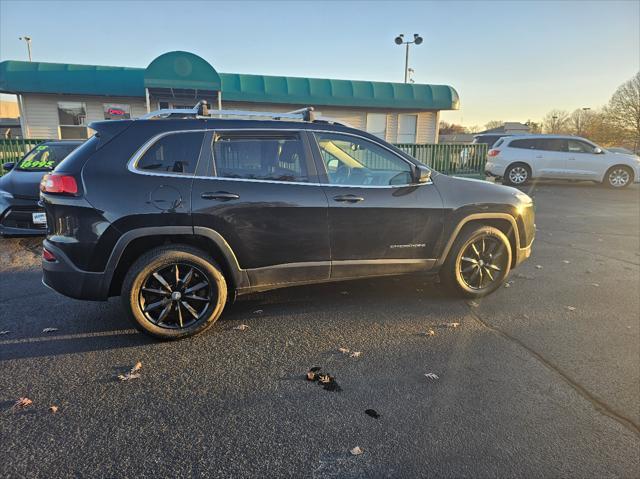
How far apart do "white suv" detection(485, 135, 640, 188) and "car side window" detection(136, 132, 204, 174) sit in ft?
47.7

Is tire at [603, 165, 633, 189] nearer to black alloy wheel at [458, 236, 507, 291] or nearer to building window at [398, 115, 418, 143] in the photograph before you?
building window at [398, 115, 418, 143]

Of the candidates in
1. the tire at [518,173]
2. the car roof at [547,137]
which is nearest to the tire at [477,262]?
the tire at [518,173]

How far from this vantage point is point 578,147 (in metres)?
15.8

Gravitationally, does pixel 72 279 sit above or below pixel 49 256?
below

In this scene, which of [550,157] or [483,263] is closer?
[483,263]

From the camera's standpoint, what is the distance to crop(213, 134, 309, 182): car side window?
363 cm

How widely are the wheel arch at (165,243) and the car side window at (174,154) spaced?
51cm

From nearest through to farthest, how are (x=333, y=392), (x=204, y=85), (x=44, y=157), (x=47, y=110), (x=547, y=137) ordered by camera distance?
(x=333, y=392) < (x=44, y=157) < (x=204, y=85) < (x=547, y=137) < (x=47, y=110)

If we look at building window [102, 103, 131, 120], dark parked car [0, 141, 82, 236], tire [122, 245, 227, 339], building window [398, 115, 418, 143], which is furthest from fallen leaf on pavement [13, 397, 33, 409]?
building window [398, 115, 418, 143]

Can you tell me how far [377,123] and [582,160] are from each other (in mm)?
8607

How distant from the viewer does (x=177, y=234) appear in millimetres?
3492

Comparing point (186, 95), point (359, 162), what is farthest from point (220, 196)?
point (186, 95)

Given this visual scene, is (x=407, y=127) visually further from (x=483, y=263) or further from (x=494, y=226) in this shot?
(x=483, y=263)

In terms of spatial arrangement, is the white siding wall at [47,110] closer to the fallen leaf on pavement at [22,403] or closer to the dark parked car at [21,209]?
the dark parked car at [21,209]
